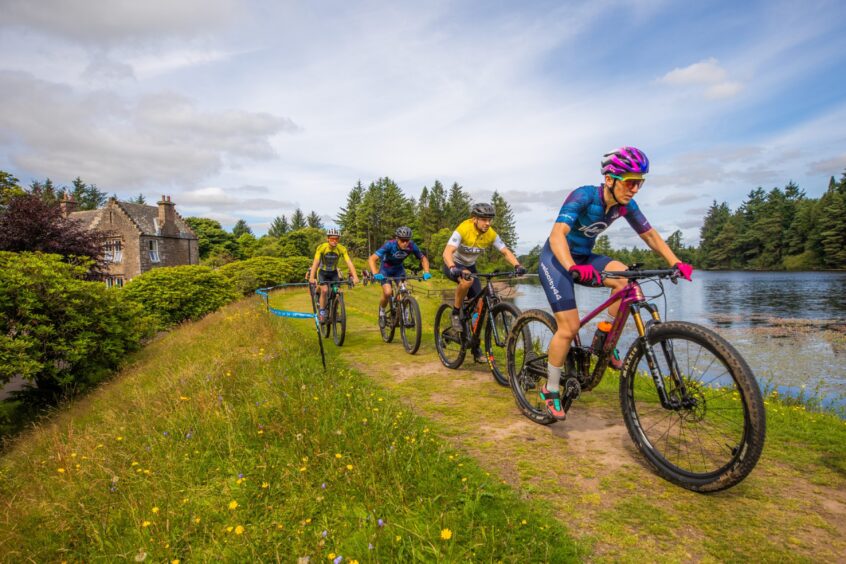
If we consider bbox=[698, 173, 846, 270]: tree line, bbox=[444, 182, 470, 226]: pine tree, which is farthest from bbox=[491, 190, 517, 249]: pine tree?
bbox=[698, 173, 846, 270]: tree line

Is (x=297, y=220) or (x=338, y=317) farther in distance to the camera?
(x=297, y=220)

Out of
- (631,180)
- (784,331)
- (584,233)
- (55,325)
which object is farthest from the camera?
(784,331)

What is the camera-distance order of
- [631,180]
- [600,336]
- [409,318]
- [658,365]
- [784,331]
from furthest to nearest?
[784,331], [409,318], [600,336], [631,180], [658,365]

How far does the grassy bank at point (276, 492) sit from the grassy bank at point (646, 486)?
0.31 m

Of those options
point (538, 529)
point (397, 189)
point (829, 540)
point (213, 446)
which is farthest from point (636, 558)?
point (397, 189)

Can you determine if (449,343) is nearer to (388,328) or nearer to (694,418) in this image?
(388,328)

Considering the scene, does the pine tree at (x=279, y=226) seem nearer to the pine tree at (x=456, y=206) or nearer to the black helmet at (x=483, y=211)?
the pine tree at (x=456, y=206)

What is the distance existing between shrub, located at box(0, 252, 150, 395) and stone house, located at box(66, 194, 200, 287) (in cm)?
3387

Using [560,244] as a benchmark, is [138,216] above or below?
above

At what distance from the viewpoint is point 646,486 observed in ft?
10.8

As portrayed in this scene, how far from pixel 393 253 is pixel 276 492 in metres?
6.06

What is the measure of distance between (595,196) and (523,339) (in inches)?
81.5

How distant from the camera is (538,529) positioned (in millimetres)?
2777

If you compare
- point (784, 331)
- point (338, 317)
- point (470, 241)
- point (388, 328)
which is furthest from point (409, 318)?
point (784, 331)
